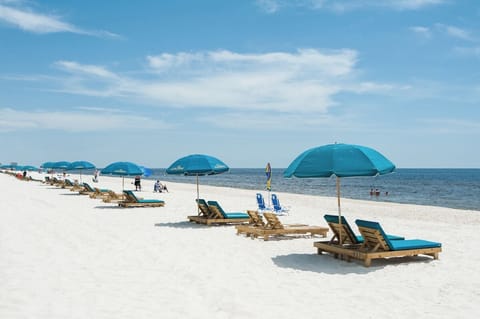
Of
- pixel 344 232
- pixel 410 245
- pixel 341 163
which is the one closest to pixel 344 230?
pixel 344 232

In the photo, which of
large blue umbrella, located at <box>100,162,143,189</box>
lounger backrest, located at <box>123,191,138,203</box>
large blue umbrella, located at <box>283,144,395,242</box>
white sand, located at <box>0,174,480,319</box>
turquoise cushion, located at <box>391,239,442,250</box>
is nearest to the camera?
white sand, located at <box>0,174,480,319</box>

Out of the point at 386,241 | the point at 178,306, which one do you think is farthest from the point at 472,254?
the point at 178,306

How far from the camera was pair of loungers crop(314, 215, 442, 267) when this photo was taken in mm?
7909

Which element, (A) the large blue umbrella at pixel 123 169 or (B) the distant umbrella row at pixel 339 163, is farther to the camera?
(A) the large blue umbrella at pixel 123 169

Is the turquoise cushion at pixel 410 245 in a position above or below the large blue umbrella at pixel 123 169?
below

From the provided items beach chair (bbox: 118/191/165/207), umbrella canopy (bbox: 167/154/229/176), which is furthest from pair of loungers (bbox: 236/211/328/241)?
beach chair (bbox: 118/191/165/207)

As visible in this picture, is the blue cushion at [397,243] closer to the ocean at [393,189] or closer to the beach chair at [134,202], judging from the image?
the beach chair at [134,202]

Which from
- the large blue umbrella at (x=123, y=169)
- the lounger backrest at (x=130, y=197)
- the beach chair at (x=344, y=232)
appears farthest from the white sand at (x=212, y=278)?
the large blue umbrella at (x=123, y=169)

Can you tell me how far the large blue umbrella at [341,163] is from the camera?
765 centimetres

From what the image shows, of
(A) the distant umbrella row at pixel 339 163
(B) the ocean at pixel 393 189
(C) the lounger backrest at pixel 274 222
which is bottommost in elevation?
(B) the ocean at pixel 393 189

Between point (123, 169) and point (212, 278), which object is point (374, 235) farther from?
point (123, 169)

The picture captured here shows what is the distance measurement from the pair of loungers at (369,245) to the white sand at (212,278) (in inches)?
7.6

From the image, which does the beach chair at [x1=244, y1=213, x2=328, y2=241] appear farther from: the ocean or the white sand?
the ocean

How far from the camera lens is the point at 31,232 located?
448 inches
